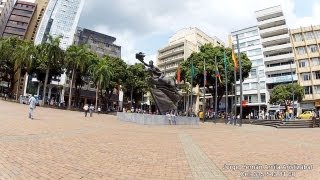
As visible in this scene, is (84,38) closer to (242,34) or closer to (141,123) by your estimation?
(242,34)

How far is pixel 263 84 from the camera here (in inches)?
3091

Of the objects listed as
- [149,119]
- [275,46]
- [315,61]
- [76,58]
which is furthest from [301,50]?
[149,119]

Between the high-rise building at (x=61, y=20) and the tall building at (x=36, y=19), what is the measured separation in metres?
5.00

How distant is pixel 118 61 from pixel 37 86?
110 ft

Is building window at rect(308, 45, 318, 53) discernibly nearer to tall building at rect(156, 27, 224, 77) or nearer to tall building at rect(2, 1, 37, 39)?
tall building at rect(156, 27, 224, 77)

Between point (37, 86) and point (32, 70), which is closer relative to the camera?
point (32, 70)

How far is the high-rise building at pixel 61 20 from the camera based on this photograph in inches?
4156

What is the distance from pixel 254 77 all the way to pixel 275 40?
9433 millimetres

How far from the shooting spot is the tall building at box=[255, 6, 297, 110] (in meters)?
75.5

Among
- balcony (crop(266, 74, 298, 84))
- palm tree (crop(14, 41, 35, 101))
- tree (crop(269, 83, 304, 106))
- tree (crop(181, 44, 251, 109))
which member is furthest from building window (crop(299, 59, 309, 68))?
palm tree (crop(14, 41, 35, 101))

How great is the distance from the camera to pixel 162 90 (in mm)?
31344

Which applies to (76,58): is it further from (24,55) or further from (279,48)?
(279,48)

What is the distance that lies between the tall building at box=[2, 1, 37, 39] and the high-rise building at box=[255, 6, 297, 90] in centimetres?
6934

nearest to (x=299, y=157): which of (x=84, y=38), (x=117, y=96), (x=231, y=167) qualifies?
(x=231, y=167)
